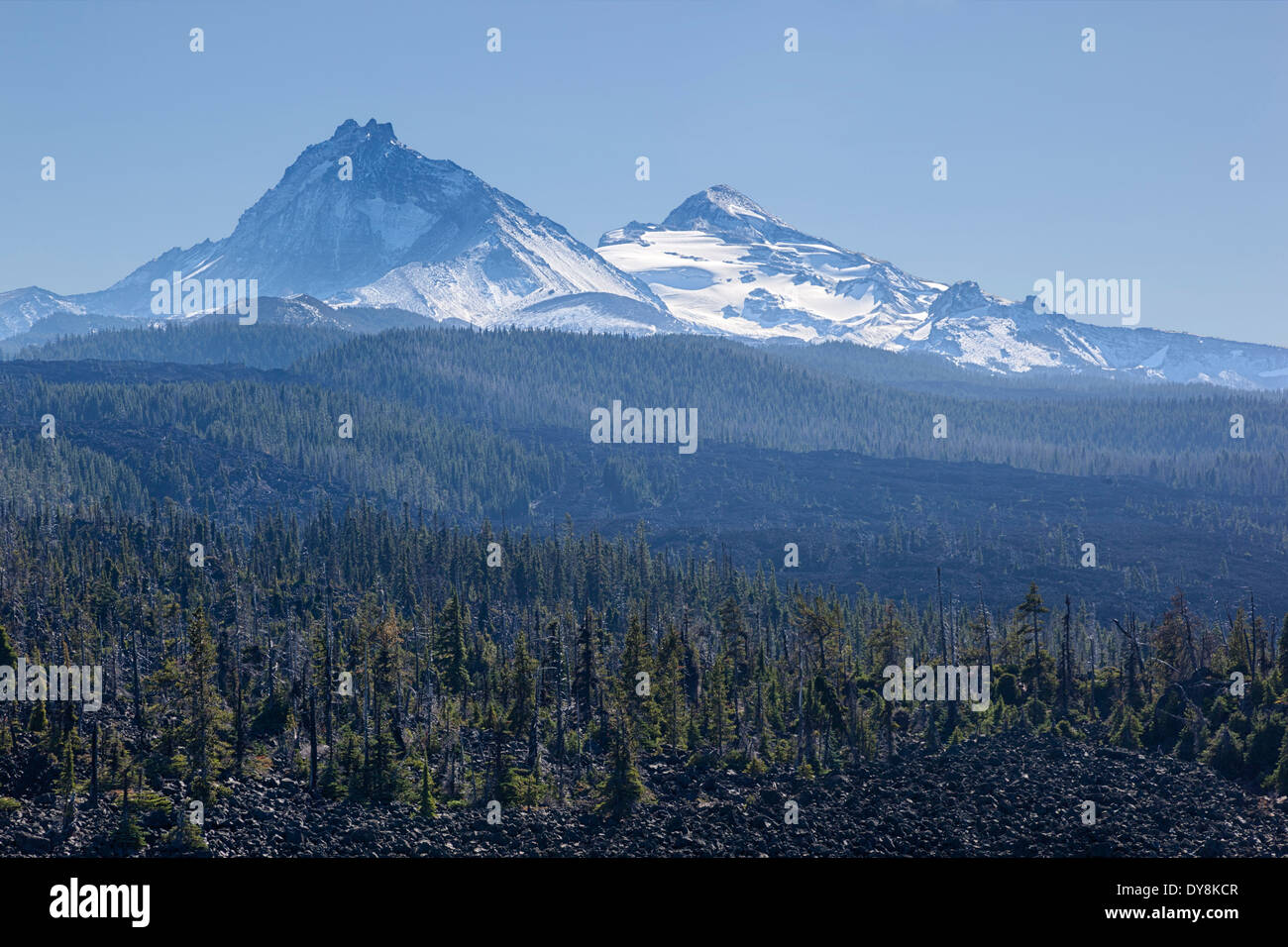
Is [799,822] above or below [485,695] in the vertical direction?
below

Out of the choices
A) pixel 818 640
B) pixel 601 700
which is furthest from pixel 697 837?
pixel 818 640

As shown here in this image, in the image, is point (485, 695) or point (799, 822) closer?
point (799, 822)

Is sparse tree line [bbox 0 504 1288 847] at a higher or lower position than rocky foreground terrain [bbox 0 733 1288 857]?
higher
